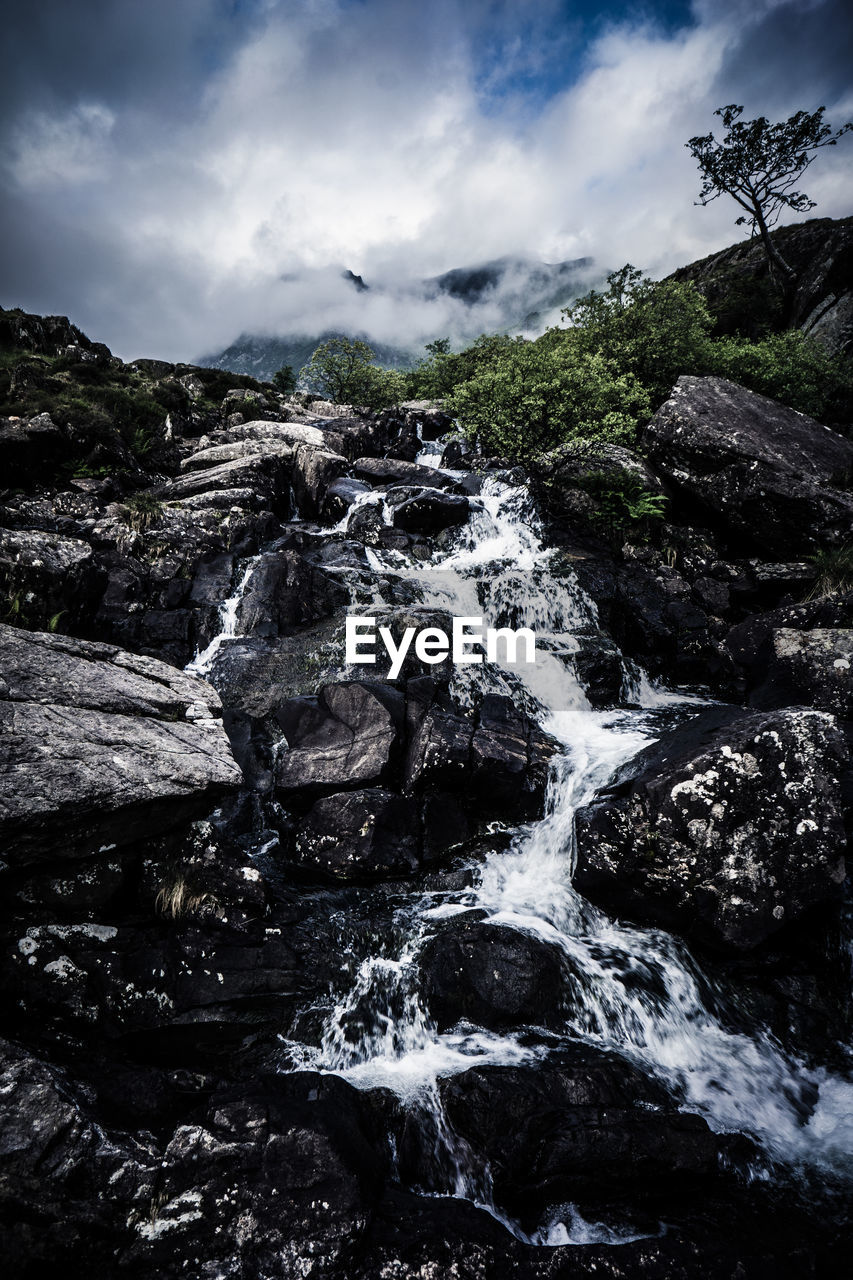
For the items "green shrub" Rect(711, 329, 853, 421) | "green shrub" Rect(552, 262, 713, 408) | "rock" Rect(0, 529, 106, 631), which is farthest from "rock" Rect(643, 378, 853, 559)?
"rock" Rect(0, 529, 106, 631)

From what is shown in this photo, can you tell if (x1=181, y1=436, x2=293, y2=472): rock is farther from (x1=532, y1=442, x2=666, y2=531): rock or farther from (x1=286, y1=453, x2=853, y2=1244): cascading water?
(x1=286, y1=453, x2=853, y2=1244): cascading water

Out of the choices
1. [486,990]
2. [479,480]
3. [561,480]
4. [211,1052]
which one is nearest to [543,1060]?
[486,990]

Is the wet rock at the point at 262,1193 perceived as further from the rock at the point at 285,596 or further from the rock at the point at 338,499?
the rock at the point at 338,499

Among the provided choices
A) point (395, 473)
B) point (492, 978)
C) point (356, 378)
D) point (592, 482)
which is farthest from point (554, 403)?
point (356, 378)

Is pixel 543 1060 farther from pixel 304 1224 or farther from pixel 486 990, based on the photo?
pixel 304 1224

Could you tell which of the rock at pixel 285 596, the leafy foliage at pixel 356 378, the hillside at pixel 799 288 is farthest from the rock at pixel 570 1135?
the leafy foliage at pixel 356 378

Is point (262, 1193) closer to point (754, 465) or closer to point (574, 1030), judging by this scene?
point (574, 1030)

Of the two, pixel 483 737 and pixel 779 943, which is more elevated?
pixel 483 737
